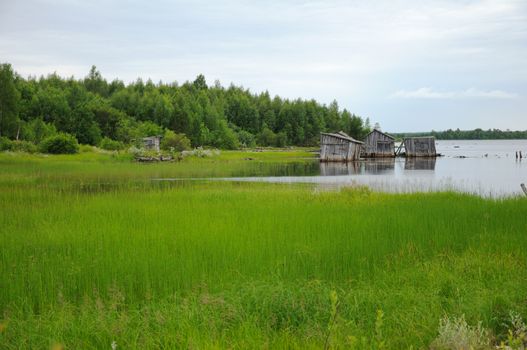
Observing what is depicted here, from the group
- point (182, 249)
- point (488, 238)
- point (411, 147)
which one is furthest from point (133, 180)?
point (411, 147)

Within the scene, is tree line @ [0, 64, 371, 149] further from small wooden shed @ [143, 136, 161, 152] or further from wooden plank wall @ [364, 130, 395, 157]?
wooden plank wall @ [364, 130, 395, 157]

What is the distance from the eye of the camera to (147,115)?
86.2 m

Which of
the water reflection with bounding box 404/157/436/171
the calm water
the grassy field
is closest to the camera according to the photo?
the grassy field

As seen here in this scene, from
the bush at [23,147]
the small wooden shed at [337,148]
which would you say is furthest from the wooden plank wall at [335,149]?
the bush at [23,147]

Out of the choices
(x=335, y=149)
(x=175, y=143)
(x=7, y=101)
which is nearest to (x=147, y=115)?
(x=175, y=143)

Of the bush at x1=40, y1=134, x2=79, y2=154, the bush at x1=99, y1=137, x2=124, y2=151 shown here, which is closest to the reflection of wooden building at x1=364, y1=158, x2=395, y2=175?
the bush at x1=99, y1=137, x2=124, y2=151

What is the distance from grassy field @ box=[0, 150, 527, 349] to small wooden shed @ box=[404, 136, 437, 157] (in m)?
59.3

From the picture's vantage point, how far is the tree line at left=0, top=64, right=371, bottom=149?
6706cm

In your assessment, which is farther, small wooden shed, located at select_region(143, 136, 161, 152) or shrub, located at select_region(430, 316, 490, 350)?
small wooden shed, located at select_region(143, 136, 161, 152)

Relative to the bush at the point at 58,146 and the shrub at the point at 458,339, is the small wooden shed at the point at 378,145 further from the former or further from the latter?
the shrub at the point at 458,339

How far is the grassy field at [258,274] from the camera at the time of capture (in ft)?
20.7

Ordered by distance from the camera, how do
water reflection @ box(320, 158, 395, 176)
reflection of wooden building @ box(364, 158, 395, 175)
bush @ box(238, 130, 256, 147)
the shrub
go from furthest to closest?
1. bush @ box(238, 130, 256, 147)
2. reflection of wooden building @ box(364, 158, 395, 175)
3. water reflection @ box(320, 158, 395, 176)
4. the shrub

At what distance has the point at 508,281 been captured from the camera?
26.4 ft

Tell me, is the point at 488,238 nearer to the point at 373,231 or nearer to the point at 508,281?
the point at 373,231
